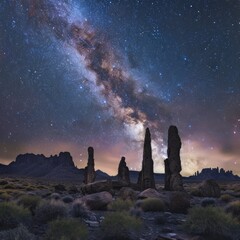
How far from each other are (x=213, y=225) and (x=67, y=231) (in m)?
4.80

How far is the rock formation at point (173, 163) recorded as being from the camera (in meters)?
35.5

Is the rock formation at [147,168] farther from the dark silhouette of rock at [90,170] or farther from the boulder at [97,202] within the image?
the boulder at [97,202]

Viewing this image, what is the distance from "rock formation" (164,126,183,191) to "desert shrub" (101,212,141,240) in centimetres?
2576

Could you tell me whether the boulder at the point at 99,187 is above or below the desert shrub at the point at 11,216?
above

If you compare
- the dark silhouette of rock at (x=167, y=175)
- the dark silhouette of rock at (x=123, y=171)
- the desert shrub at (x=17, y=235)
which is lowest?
the desert shrub at (x=17, y=235)

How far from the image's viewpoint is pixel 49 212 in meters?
11.5

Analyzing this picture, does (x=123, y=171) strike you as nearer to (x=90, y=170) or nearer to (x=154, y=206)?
(x=90, y=170)

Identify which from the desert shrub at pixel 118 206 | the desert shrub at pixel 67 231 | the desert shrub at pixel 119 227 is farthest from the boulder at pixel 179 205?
the desert shrub at pixel 67 231

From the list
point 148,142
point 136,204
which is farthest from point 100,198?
point 148,142

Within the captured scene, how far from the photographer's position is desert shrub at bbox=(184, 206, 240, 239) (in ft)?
33.2

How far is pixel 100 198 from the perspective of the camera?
57.2ft

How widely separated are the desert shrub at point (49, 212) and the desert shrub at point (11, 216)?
43 cm

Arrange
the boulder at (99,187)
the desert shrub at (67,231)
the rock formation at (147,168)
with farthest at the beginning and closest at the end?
the rock formation at (147,168) < the boulder at (99,187) < the desert shrub at (67,231)

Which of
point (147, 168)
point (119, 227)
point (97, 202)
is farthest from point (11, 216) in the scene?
point (147, 168)
